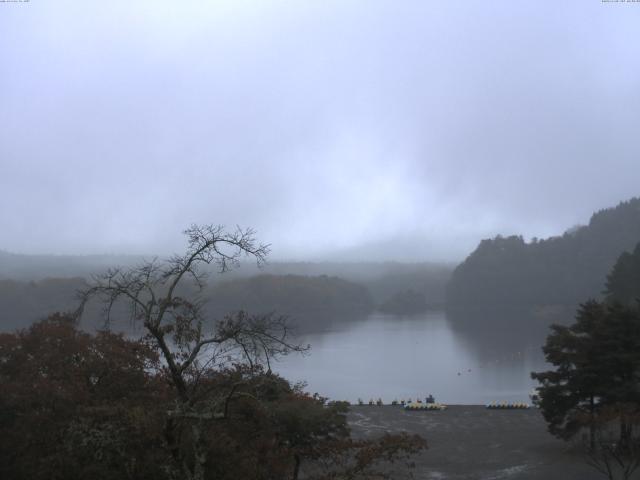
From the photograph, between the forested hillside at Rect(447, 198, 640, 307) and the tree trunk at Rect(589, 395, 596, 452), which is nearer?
the tree trunk at Rect(589, 395, 596, 452)

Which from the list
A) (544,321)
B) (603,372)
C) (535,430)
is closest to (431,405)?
(535,430)

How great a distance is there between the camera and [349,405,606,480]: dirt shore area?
1160cm

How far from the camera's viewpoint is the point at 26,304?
5975cm

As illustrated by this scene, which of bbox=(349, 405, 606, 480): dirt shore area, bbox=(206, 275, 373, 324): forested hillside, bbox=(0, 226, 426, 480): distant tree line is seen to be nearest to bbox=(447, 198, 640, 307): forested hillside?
bbox=(206, 275, 373, 324): forested hillside

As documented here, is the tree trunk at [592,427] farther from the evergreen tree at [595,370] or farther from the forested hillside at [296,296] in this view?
the forested hillside at [296,296]

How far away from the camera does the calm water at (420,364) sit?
26203 millimetres

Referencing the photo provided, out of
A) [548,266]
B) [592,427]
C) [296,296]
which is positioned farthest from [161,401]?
[548,266]

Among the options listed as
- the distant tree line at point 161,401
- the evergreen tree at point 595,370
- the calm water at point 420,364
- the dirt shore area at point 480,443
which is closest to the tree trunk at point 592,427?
the evergreen tree at point 595,370

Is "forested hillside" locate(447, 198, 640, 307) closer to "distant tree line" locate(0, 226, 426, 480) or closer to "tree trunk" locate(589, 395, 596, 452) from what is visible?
"tree trunk" locate(589, 395, 596, 452)

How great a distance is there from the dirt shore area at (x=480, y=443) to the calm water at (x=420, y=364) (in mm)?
4063

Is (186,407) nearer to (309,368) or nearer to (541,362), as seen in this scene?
(309,368)

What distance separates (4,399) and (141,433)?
3190mm

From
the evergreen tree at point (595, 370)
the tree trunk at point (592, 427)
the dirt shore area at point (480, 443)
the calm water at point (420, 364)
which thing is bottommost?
the calm water at point (420, 364)

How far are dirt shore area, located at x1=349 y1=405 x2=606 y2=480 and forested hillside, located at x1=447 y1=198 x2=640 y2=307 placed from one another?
57608mm
